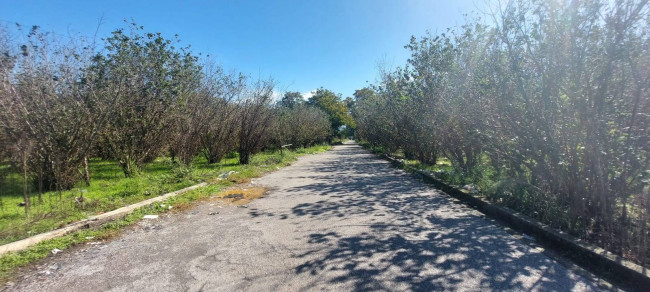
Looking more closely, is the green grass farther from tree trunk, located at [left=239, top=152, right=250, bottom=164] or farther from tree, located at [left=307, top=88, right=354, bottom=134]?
tree, located at [left=307, top=88, right=354, bottom=134]

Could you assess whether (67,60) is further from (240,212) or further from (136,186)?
(240,212)

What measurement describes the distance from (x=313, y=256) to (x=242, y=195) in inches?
183

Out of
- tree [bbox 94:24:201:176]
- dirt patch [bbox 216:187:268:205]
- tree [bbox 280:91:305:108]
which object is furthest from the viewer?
tree [bbox 280:91:305:108]

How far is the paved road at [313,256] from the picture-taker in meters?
3.07

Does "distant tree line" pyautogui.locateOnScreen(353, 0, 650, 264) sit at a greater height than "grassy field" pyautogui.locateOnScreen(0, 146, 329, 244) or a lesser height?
greater

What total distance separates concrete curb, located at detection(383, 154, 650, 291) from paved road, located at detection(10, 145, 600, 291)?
0.29 meters

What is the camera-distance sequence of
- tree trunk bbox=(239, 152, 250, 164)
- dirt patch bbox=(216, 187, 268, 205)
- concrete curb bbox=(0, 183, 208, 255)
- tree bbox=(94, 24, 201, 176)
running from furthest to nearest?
1. tree trunk bbox=(239, 152, 250, 164)
2. tree bbox=(94, 24, 201, 176)
3. dirt patch bbox=(216, 187, 268, 205)
4. concrete curb bbox=(0, 183, 208, 255)

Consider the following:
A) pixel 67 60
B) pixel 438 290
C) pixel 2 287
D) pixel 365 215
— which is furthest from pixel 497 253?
pixel 67 60

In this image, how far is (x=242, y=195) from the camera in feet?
26.0

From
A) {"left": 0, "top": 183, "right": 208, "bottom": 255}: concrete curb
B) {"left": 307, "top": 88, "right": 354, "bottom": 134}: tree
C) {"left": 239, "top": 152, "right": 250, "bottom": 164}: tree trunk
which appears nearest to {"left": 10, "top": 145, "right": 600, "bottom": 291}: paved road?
{"left": 0, "top": 183, "right": 208, "bottom": 255}: concrete curb

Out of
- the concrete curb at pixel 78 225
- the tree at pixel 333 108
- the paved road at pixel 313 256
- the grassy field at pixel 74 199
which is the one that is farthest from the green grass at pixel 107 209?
the tree at pixel 333 108

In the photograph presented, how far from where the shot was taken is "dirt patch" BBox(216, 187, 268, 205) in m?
7.32

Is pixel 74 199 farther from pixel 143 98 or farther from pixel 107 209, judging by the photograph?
pixel 143 98

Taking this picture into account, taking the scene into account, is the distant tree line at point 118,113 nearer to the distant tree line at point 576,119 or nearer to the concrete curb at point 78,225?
the concrete curb at point 78,225
